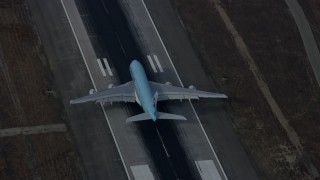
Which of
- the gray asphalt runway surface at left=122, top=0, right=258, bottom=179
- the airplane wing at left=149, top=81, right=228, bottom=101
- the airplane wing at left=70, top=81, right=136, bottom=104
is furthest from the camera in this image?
the airplane wing at left=149, top=81, right=228, bottom=101

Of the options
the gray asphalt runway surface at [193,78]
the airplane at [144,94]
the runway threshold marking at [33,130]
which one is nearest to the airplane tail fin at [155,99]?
the airplane at [144,94]

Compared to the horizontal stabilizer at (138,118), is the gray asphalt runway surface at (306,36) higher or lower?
higher

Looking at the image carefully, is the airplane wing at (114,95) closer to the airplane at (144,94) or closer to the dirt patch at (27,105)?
the airplane at (144,94)

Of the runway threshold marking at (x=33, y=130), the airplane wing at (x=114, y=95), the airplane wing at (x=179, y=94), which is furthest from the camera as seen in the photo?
the airplane wing at (x=179, y=94)

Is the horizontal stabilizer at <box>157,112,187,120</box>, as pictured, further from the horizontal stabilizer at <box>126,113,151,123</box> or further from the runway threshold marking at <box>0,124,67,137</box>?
the runway threshold marking at <box>0,124,67,137</box>

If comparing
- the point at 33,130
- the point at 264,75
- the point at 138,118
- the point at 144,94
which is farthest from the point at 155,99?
the point at 264,75

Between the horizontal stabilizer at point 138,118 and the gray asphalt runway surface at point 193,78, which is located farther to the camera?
the gray asphalt runway surface at point 193,78

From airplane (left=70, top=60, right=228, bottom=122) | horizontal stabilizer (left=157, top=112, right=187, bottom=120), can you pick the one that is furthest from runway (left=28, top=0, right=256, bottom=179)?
horizontal stabilizer (left=157, top=112, right=187, bottom=120)

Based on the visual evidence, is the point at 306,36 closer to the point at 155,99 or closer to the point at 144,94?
the point at 155,99

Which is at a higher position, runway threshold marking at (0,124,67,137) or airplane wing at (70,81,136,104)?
airplane wing at (70,81,136,104)
